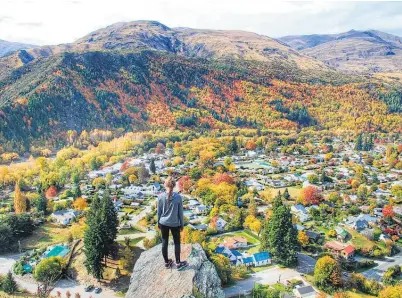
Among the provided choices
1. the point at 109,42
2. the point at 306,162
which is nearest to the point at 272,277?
the point at 306,162

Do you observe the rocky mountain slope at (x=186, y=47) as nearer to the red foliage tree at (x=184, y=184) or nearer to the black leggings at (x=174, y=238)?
the red foliage tree at (x=184, y=184)

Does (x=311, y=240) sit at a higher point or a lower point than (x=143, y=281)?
lower

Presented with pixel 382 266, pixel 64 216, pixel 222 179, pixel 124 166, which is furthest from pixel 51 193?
pixel 382 266

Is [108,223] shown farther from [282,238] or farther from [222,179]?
[222,179]

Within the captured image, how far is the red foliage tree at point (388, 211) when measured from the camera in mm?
36156

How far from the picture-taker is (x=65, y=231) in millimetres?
33156

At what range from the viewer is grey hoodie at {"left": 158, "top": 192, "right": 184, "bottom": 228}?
742cm

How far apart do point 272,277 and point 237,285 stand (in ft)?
9.23

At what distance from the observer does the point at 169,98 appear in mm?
107688

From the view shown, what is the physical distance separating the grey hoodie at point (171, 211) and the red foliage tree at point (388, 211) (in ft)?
113

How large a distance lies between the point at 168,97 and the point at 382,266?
87017mm

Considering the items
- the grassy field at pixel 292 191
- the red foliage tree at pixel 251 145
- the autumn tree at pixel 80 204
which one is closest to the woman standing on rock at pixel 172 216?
the autumn tree at pixel 80 204

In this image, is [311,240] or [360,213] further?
[360,213]

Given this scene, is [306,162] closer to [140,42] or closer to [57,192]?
[57,192]
